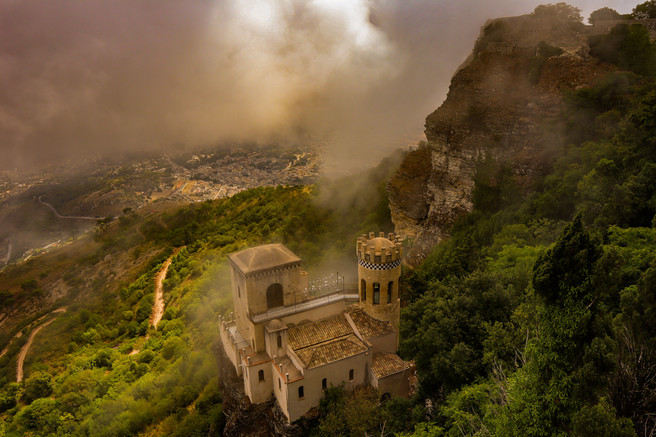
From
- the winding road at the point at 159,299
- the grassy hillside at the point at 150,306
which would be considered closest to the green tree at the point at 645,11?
the grassy hillside at the point at 150,306

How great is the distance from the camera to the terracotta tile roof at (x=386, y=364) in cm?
1886

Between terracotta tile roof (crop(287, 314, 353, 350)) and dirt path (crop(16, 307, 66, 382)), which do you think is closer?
terracotta tile roof (crop(287, 314, 353, 350))

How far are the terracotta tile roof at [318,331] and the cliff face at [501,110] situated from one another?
587 inches

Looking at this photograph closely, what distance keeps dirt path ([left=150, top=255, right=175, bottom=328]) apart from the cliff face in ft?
104

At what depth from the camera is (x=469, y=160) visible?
104 ft

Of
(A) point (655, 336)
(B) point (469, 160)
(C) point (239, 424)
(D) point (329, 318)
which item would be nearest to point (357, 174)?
(B) point (469, 160)

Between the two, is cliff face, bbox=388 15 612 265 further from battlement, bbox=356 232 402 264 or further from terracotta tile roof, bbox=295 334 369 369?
terracotta tile roof, bbox=295 334 369 369

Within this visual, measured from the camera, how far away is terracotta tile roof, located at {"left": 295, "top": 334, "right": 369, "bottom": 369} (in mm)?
18422

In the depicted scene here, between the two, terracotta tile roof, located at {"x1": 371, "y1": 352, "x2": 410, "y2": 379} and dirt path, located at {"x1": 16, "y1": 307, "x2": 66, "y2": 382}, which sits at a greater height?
terracotta tile roof, located at {"x1": 371, "y1": 352, "x2": 410, "y2": 379}

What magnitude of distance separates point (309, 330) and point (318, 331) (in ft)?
1.58

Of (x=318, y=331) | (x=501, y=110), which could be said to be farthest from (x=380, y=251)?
(x=501, y=110)

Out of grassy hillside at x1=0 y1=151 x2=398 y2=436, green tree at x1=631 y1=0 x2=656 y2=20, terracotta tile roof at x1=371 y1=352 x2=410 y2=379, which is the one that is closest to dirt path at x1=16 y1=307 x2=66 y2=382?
grassy hillside at x1=0 y1=151 x2=398 y2=436

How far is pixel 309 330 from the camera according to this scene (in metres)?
20.2

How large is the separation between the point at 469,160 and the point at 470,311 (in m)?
18.4
